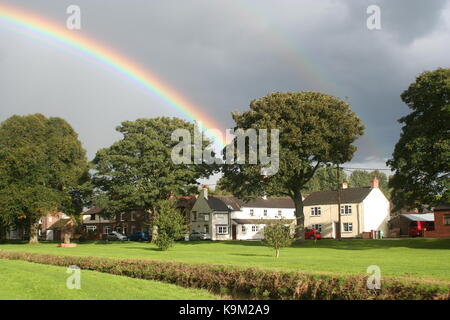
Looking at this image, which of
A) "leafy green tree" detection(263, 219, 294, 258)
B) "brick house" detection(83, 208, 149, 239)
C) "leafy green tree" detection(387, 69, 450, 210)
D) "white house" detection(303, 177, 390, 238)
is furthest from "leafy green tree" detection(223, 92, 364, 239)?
"brick house" detection(83, 208, 149, 239)

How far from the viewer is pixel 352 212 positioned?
8569 cm

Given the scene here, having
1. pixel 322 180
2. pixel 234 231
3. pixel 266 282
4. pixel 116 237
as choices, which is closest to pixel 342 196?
pixel 234 231

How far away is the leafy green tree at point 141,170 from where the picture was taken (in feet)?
233

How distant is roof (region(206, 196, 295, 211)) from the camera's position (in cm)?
9494

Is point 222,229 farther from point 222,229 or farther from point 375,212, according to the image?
point 375,212

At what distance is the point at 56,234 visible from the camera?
120 metres

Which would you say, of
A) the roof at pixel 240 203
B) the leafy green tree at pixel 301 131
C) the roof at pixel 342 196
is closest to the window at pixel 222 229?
the roof at pixel 240 203

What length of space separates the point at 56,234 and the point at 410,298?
379ft

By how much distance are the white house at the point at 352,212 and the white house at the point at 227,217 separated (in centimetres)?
723

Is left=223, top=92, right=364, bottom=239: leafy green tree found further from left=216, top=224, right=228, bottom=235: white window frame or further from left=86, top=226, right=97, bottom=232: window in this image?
left=86, top=226, right=97, bottom=232: window

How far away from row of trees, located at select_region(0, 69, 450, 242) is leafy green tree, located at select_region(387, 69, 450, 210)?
10cm

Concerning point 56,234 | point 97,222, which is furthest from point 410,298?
point 56,234

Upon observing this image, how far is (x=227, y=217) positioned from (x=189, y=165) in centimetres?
2263

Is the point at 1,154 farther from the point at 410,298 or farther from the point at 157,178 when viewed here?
the point at 410,298
